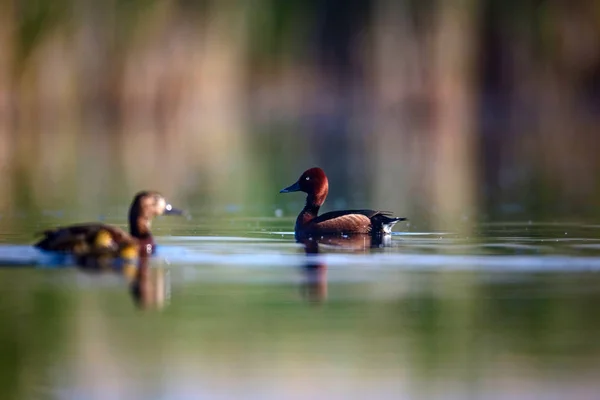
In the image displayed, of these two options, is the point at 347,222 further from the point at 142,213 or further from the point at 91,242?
the point at 91,242

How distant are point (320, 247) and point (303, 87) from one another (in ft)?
66.2

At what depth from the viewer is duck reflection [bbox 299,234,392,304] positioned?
347 inches

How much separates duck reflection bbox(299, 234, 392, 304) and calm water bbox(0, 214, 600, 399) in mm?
38

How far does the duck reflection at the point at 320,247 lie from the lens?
8.80 metres

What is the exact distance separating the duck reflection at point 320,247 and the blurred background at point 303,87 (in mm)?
7582

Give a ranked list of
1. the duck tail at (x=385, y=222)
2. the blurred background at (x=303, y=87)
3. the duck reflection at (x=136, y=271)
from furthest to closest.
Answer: the blurred background at (x=303, y=87)
the duck tail at (x=385, y=222)
the duck reflection at (x=136, y=271)

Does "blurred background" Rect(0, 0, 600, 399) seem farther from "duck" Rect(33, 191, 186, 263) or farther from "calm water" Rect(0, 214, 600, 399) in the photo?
"duck" Rect(33, 191, 186, 263)

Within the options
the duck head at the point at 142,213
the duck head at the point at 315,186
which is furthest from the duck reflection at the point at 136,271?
the duck head at the point at 315,186

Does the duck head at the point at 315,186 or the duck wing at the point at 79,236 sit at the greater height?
the duck head at the point at 315,186

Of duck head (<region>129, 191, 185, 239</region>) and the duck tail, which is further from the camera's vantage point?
the duck tail

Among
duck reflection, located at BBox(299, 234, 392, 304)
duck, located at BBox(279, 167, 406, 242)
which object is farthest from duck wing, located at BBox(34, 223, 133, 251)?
duck, located at BBox(279, 167, 406, 242)

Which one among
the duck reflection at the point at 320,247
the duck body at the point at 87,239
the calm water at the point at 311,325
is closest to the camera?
the calm water at the point at 311,325

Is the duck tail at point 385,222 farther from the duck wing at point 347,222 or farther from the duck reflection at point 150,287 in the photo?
the duck reflection at point 150,287

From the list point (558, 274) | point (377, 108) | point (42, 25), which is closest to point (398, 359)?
point (558, 274)
